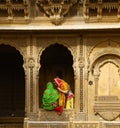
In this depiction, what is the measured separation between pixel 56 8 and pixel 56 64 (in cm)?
248

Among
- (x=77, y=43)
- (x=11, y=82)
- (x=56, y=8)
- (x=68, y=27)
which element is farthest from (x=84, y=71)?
(x=11, y=82)

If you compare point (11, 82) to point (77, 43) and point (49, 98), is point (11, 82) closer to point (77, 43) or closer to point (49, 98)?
point (49, 98)

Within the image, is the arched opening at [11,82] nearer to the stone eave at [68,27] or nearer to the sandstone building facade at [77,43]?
the sandstone building facade at [77,43]

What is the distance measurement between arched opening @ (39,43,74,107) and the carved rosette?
6.14 feet

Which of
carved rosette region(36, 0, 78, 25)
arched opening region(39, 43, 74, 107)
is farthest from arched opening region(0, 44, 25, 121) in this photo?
carved rosette region(36, 0, 78, 25)

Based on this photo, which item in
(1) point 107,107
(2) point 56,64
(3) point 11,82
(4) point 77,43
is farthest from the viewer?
(3) point 11,82

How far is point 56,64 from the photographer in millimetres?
15438

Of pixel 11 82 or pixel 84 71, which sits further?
pixel 11 82

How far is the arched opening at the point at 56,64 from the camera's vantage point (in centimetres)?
1530

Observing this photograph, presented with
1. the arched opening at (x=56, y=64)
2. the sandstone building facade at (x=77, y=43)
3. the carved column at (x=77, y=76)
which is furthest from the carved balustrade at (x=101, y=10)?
the arched opening at (x=56, y=64)

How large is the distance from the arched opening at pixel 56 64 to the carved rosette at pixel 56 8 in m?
1.87

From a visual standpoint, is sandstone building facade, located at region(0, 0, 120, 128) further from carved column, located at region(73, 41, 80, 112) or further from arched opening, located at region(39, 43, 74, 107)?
arched opening, located at region(39, 43, 74, 107)

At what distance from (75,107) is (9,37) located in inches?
108

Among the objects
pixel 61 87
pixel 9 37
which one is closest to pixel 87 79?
pixel 61 87
